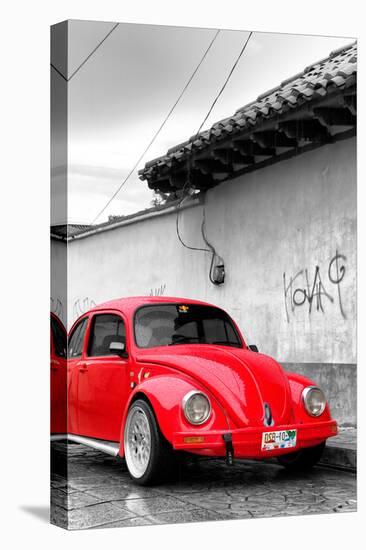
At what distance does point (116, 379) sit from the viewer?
327 inches

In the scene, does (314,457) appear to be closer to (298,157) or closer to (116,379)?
(116,379)

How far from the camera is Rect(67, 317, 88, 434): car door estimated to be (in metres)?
7.68

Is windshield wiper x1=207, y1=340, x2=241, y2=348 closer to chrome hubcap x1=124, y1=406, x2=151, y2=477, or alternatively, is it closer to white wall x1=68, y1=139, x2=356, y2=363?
white wall x1=68, y1=139, x2=356, y2=363

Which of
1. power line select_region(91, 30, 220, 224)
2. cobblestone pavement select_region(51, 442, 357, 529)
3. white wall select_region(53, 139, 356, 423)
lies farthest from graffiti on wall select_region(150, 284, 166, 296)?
cobblestone pavement select_region(51, 442, 357, 529)

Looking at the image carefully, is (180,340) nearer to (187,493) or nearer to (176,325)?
(176,325)

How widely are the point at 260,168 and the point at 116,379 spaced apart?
8.10 feet

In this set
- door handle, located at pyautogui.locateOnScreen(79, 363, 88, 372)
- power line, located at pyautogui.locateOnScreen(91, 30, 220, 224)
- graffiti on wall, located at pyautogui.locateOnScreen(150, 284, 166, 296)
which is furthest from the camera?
graffiti on wall, located at pyautogui.locateOnScreen(150, 284, 166, 296)

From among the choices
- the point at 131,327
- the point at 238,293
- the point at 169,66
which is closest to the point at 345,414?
the point at 238,293

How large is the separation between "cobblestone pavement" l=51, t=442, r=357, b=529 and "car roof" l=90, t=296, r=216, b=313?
1244 millimetres

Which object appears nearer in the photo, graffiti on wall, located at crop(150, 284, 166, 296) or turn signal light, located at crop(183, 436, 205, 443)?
turn signal light, located at crop(183, 436, 205, 443)

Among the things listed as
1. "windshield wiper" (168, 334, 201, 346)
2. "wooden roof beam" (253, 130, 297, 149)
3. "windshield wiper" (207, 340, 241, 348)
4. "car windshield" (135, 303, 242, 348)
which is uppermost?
"wooden roof beam" (253, 130, 297, 149)

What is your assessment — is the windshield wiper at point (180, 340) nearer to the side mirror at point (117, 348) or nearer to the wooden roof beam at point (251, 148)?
the side mirror at point (117, 348)

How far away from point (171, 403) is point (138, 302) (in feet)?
3.33

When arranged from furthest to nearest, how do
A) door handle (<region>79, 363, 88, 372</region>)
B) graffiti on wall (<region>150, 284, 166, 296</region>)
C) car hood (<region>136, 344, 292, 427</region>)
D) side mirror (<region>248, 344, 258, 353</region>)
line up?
side mirror (<region>248, 344, 258, 353</region>) < graffiti on wall (<region>150, 284, 166, 296</region>) < door handle (<region>79, 363, 88, 372</region>) < car hood (<region>136, 344, 292, 427</region>)
